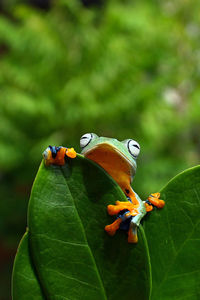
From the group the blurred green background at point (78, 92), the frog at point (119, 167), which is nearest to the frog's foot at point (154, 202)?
the frog at point (119, 167)

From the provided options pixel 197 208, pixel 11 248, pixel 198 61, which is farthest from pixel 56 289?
pixel 198 61

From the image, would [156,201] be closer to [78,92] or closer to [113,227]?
[113,227]

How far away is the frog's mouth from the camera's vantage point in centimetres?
31

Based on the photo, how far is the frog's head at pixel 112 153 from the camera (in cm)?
31

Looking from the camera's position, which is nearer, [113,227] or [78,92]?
[113,227]

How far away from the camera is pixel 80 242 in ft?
0.91

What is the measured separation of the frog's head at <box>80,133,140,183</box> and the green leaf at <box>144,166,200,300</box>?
0.05 metres

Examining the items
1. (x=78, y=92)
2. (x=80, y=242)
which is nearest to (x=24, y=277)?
(x=80, y=242)

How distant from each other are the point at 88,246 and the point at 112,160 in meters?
0.09

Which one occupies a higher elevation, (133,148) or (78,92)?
(78,92)

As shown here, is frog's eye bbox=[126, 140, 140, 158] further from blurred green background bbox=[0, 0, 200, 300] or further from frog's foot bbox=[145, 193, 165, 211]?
blurred green background bbox=[0, 0, 200, 300]

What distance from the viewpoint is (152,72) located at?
2.52 meters

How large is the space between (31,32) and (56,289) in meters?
2.20

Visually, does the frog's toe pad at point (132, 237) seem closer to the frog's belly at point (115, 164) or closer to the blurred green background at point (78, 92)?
the frog's belly at point (115, 164)
